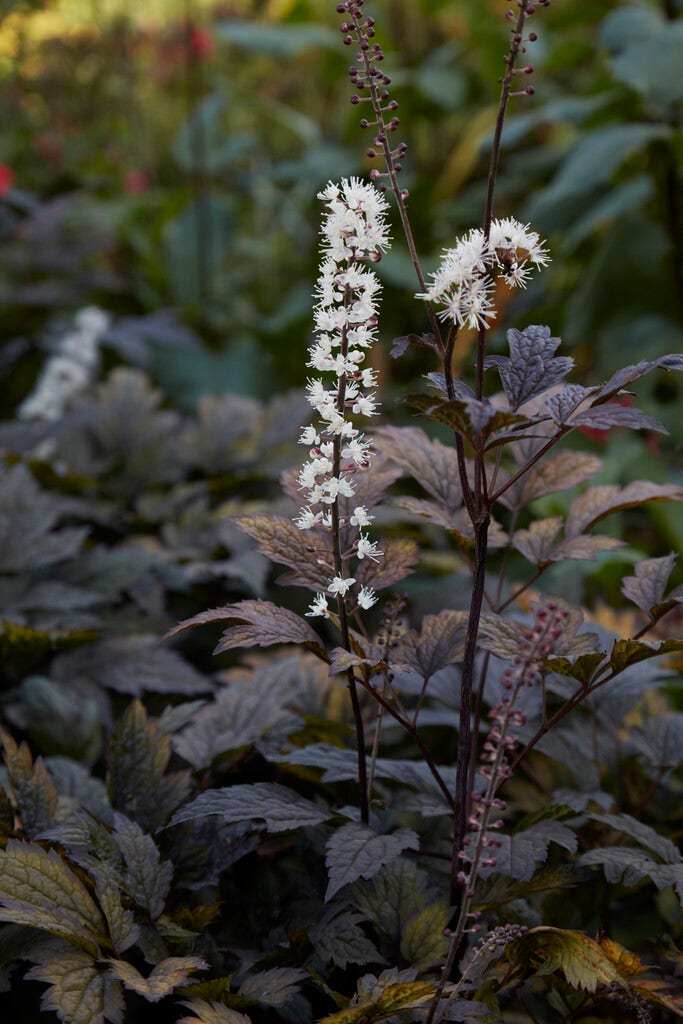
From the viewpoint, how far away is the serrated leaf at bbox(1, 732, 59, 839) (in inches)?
43.5

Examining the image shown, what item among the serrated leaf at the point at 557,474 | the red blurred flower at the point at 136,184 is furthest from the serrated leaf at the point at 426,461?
the red blurred flower at the point at 136,184

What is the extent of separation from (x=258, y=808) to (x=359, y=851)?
0.11m

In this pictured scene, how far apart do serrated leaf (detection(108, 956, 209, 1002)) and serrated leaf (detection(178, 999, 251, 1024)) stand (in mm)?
23

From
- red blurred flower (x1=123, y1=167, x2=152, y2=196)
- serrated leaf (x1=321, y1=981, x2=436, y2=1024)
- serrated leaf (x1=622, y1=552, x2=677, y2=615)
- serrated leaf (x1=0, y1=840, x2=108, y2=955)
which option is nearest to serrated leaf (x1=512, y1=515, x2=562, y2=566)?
serrated leaf (x1=622, y1=552, x2=677, y2=615)

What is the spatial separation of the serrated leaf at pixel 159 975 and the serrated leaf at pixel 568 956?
0.99ft

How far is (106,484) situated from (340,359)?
1.22 m

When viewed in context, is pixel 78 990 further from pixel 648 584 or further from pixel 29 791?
pixel 648 584

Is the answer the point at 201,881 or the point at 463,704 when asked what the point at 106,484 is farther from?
the point at 463,704

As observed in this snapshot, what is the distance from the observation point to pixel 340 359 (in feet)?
3.04

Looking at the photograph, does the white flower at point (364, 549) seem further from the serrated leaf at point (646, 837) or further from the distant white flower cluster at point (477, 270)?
the serrated leaf at point (646, 837)

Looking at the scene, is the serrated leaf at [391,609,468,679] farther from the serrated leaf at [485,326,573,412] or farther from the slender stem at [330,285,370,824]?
the serrated leaf at [485,326,573,412]

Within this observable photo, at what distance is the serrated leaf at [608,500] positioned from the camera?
111 centimetres

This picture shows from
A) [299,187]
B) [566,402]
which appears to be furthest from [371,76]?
[299,187]

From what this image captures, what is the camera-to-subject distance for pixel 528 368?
95cm
